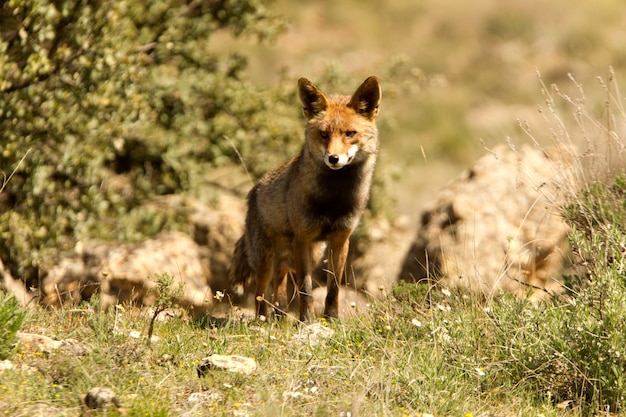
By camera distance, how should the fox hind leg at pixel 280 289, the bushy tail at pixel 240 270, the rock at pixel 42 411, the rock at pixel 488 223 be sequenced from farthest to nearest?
the rock at pixel 488 223 < the bushy tail at pixel 240 270 < the fox hind leg at pixel 280 289 < the rock at pixel 42 411

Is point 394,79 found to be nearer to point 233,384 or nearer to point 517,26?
point 233,384

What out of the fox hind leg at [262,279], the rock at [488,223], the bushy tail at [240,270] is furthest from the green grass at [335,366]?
the rock at [488,223]

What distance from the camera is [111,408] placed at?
4086 mm

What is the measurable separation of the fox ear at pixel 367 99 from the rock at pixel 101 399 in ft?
12.0

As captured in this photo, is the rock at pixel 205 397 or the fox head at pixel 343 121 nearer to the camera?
the rock at pixel 205 397

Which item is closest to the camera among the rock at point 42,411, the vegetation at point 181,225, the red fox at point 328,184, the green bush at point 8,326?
the rock at point 42,411

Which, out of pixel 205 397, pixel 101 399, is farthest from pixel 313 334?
pixel 101 399

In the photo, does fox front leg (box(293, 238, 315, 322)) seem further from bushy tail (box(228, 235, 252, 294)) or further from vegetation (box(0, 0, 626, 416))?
bushy tail (box(228, 235, 252, 294))

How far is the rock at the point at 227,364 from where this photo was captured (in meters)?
4.76

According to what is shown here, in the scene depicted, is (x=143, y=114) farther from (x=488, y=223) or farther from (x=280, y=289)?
(x=488, y=223)

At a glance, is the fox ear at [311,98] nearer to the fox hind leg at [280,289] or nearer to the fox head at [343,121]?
the fox head at [343,121]

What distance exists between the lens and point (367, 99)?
696cm

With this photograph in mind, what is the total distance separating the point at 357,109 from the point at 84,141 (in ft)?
11.0

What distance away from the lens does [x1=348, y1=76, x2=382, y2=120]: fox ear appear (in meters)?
6.86
